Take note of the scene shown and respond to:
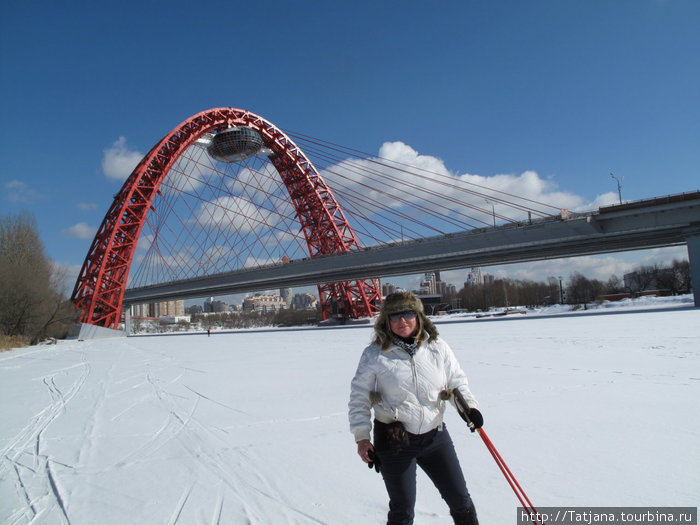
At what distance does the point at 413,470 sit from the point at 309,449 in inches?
96.0

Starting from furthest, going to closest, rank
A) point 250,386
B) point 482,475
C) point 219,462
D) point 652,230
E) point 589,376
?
point 652,230 → point 250,386 → point 589,376 → point 219,462 → point 482,475

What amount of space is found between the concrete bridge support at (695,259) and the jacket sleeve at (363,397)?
28020mm

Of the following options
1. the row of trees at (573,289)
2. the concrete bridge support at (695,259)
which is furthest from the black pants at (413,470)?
the row of trees at (573,289)

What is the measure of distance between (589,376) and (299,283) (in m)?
34.9

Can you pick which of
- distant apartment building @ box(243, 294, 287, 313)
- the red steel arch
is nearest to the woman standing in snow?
the red steel arch

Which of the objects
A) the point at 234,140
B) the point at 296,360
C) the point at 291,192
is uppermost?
the point at 234,140

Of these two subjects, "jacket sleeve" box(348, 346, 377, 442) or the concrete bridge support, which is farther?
the concrete bridge support

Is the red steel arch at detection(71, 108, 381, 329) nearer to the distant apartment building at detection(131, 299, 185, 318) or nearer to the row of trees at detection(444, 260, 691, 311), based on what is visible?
the row of trees at detection(444, 260, 691, 311)

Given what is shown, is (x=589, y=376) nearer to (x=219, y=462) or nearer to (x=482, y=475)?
(x=482, y=475)

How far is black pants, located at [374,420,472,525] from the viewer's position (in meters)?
2.14

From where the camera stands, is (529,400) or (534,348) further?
(534,348)

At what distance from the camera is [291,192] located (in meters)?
38.7

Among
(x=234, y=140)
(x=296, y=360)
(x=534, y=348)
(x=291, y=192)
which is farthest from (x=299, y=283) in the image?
(x=534, y=348)

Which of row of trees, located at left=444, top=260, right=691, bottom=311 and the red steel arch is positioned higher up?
the red steel arch
